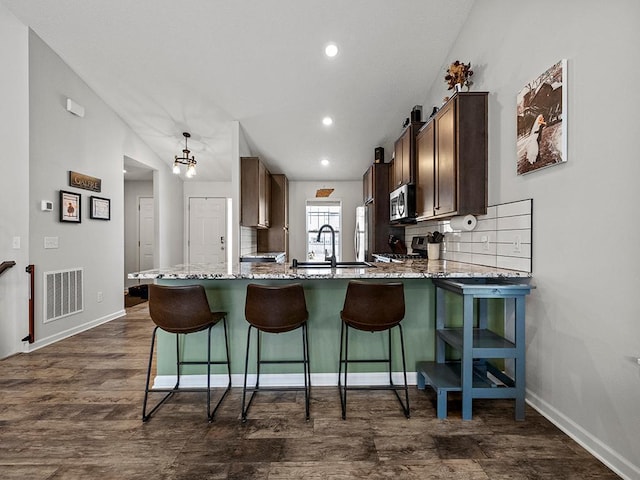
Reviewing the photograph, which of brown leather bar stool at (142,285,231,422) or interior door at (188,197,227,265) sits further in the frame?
interior door at (188,197,227,265)

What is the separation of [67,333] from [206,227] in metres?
3.85

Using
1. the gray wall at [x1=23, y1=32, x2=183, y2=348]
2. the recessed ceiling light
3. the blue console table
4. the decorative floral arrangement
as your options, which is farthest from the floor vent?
the decorative floral arrangement

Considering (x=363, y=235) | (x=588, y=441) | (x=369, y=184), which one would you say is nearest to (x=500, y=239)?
(x=588, y=441)

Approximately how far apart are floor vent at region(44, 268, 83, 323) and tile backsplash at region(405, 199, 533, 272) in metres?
4.35

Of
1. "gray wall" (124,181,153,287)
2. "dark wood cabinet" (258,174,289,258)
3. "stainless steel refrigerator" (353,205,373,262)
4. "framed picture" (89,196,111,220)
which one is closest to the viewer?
"framed picture" (89,196,111,220)

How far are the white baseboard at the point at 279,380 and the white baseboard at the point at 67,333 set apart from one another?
191 centimetres

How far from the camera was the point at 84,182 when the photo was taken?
4.14 meters

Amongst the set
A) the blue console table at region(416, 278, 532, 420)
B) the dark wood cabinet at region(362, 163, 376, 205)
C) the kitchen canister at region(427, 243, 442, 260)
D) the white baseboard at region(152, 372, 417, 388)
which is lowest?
the white baseboard at region(152, 372, 417, 388)

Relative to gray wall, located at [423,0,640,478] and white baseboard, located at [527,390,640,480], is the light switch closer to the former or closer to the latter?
gray wall, located at [423,0,640,478]

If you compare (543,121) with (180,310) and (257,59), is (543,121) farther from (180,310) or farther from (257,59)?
(257,59)

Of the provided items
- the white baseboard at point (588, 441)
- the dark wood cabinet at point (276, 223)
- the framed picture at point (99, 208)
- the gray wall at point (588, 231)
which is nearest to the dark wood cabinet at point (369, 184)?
the dark wood cabinet at point (276, 223)

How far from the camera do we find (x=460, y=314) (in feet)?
8.32

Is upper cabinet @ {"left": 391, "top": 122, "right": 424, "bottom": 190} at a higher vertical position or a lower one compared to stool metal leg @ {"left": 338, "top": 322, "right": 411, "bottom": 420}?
higher

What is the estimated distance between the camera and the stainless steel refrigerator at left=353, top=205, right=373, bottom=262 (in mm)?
5605
